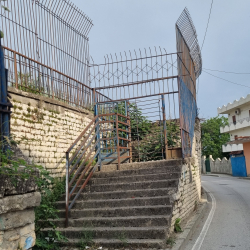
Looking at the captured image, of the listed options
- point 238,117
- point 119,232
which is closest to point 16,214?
point 119,232

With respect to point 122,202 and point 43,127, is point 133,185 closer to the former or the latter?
point 122,202

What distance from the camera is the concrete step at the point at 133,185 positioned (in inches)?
271

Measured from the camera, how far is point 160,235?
5.31 meters

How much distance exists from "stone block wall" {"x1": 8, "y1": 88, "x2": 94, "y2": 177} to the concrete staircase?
47.7 inches

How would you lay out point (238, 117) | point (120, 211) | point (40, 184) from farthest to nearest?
point (238, 117) < point (120, 211) < point (40, 184)

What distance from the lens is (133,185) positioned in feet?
23.5

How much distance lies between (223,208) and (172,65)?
4.82 m

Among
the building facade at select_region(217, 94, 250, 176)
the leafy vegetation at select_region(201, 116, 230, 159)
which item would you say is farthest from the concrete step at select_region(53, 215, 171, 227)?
the leafy vegetation at select_region(201, 116, 230, 159)

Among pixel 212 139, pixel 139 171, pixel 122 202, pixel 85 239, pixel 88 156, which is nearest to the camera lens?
pixel 85 239

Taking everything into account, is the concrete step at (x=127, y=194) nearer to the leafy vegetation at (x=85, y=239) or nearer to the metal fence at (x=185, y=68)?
the leafy vegetation at (x=85, y=239)

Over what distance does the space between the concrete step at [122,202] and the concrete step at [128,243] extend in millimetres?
1163

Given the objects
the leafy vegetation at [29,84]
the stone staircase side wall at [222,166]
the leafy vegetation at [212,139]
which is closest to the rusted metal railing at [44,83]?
the leafy vegetation at [29,84]

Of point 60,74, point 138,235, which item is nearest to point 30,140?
point 60,74

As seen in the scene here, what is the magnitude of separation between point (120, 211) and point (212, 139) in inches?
1686
